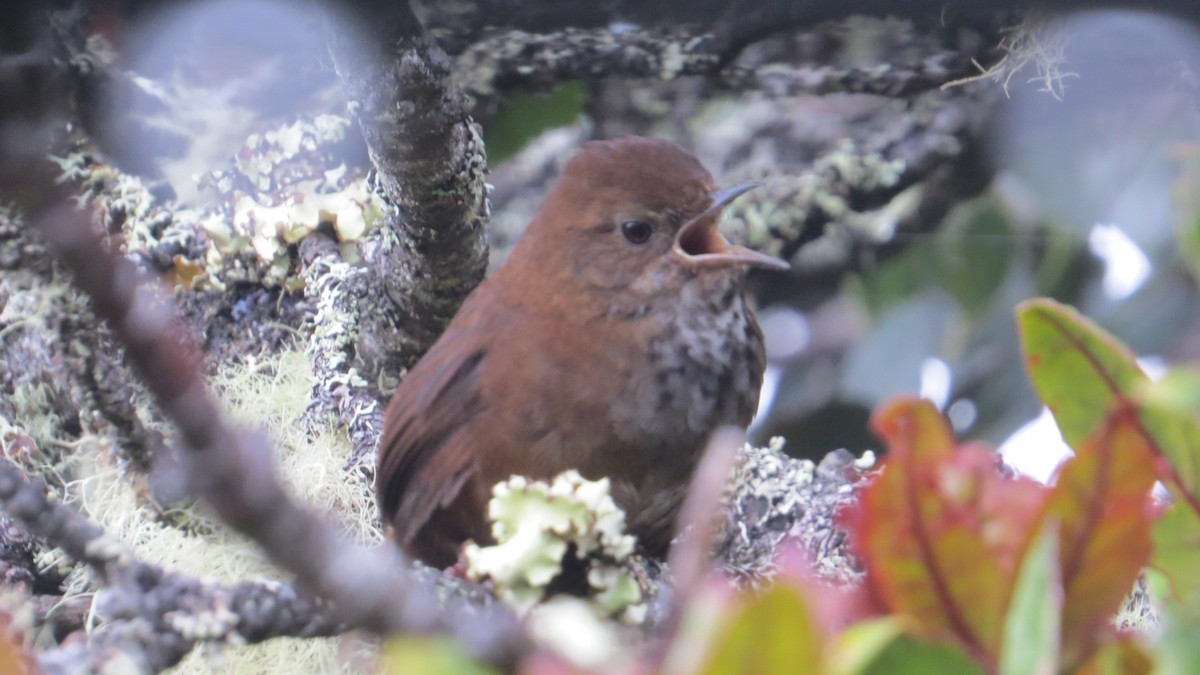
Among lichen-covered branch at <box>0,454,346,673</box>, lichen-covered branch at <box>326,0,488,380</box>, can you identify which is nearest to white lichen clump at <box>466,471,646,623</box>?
lichen-covered branch at <box>0,454,346,673</box>

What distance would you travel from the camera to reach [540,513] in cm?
76

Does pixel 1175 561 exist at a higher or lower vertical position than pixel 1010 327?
higher

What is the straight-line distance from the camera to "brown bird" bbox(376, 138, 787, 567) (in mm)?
1073

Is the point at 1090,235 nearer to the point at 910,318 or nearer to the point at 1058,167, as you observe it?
the point at 1058,167

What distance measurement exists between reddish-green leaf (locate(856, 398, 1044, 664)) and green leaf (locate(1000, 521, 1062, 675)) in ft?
0.14

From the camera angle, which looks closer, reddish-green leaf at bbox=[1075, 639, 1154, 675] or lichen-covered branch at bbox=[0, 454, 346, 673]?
reddish-green leaf at bbox=[1075, 639, 1154, 675]

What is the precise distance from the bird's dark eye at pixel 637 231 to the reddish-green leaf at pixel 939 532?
31.9 inches

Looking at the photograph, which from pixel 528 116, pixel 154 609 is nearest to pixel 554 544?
pixel 154 609

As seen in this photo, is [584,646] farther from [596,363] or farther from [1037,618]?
[596,363]

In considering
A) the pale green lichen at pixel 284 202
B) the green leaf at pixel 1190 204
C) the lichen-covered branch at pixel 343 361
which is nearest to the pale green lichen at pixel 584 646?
the green leaf at pixel 1190 204

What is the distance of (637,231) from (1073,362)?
2.49ft

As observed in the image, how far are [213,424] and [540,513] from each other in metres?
0.47

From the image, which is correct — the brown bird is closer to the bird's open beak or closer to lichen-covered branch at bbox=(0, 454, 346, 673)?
the bird's open beak

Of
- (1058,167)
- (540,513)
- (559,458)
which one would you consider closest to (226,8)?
(559,458)
